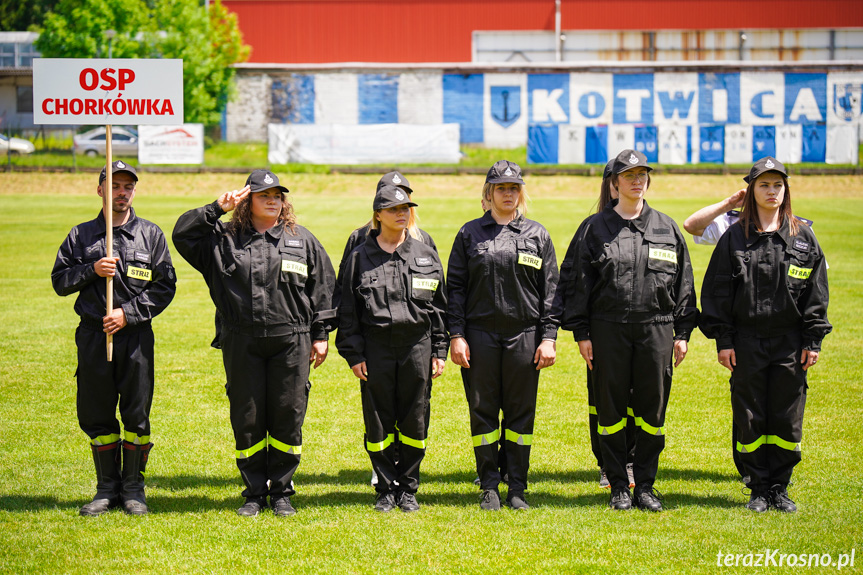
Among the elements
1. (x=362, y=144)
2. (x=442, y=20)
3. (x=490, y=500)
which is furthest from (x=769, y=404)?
(x=442, y=20)

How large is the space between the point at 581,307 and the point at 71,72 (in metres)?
4.15

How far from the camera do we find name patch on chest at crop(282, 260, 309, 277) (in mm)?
6039

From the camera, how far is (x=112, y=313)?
5961 millimetres

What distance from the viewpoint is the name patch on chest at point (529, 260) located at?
6176 millimetres

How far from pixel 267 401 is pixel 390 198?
5.53 ft

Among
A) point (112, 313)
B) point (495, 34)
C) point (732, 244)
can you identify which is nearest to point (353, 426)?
point (112, 313)

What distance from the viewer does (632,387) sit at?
20.6 feet

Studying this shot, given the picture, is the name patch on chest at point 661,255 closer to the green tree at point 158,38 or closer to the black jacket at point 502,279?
the black jacket at point 502,279

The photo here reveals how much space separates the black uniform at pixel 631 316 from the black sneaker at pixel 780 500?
34.0 inches

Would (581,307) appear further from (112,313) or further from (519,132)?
(519,132)

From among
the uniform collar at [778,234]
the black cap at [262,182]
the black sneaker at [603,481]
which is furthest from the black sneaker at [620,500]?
the black cap at [262,182]

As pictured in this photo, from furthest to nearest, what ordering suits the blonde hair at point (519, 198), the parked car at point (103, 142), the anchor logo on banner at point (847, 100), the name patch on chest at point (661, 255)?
the anchor logo on banner at point (847, 100) < the parked car at point (103, 142) < the blonde hair at point (519, 198) < the name patch on chest at point (661, 255)

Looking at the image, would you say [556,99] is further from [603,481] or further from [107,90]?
[107,90]

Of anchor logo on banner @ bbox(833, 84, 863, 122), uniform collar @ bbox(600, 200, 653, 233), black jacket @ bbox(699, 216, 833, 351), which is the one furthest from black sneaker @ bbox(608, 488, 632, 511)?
anchor logo on banner @ bbox(833, 84, 863, 122)
